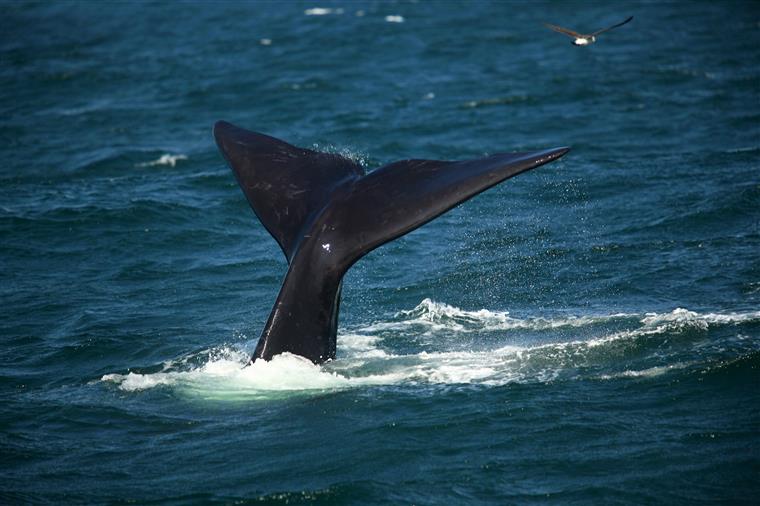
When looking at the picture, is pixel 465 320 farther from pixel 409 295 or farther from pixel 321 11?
pixel 321 11

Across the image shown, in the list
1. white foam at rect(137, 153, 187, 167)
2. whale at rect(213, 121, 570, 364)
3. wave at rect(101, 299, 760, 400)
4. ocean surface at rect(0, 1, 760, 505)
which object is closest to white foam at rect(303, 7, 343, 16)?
ocean surface at rect(0, 1, 760, 505)

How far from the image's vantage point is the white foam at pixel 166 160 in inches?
982

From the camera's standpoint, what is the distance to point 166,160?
25.2 m

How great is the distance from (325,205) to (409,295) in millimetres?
4690

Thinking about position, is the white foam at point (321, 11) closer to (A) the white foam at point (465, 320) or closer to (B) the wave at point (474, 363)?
(A) the white foam at point (465, 320)

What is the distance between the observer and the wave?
12.1 m

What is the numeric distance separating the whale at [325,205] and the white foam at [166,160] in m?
12.5

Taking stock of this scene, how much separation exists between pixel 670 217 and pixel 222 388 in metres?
9.14

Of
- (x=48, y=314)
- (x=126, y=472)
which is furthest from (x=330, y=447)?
(x=48, y=314)

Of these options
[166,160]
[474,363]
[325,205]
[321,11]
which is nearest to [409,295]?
[474,363]

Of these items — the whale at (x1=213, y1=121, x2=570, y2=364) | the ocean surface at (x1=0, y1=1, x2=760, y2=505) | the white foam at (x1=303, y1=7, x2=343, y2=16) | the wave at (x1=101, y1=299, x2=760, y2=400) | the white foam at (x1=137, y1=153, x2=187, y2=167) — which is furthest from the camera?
the white foam at (x1=303, y1=7, x2=343, y2=16)

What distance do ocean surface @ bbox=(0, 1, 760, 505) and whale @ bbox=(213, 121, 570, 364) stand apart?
545 millimetres

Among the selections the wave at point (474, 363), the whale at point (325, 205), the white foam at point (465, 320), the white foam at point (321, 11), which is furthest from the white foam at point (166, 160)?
the white foam at point (321, 11)

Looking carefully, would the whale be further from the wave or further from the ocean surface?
the ocean surface
